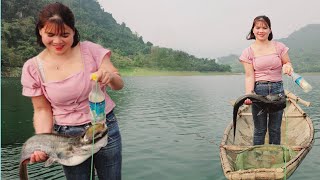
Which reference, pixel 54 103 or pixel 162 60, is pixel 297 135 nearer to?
pixel 54 103

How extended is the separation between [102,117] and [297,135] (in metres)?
7.02

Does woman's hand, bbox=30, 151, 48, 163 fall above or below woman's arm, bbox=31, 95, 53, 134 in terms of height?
below

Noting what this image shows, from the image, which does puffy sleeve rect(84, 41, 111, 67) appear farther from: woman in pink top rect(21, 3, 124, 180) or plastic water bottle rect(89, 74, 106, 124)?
plastic water bottle rect(89, 74, 106, 124)

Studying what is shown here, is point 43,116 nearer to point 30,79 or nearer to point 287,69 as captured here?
point 30,79

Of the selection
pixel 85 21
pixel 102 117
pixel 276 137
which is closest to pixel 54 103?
pixel 102 117

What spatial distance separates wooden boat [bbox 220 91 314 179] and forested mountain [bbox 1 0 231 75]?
48.5 m

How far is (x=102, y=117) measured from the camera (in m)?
2.87

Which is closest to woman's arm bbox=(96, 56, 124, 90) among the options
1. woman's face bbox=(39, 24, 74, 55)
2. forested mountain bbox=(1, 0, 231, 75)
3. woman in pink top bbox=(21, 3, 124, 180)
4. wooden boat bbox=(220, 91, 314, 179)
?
woman in pink top bbox=(21, 3, 124, 180)

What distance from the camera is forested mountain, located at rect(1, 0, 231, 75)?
194 feet

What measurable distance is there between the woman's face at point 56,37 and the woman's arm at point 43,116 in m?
0.43

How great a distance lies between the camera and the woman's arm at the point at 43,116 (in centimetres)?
299

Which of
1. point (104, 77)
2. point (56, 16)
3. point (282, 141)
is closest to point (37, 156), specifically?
point (104, 77)

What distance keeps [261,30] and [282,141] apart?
4.05 meters

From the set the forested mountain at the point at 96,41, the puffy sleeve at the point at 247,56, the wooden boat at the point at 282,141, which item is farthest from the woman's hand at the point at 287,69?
the forested mountain at the point at 96,41
